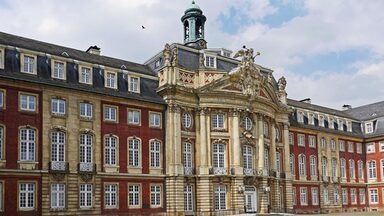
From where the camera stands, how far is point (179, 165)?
153ft

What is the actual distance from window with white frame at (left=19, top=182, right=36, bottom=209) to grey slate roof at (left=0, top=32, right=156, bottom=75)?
10669mm

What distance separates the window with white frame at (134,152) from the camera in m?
44.8

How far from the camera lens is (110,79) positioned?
45.2 metres

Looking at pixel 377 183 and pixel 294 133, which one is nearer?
pixel 294 133

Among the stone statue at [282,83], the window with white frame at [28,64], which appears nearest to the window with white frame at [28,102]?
the window with white frame at [28,64]

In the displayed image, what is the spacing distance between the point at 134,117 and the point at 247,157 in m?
12.1

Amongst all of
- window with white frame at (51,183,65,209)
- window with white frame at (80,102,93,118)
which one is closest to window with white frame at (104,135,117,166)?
window with white frame at (80,102,93,118)

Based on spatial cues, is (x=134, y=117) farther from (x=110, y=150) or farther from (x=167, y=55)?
(x=167, y=55)

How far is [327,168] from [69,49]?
35.7 meters

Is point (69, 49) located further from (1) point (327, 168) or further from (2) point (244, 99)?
(1) point (327, 168)

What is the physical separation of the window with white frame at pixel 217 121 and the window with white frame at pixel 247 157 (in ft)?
10.7

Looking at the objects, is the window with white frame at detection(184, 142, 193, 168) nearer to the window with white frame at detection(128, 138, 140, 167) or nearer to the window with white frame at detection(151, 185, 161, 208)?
the window with white frame at detection(151, 185, 161, 208)

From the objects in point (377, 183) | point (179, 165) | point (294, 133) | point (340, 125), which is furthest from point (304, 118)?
point (179, 165)

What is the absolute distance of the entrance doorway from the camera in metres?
49.8
